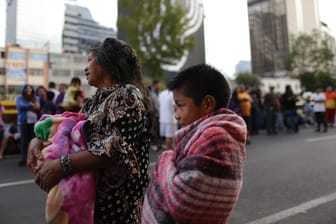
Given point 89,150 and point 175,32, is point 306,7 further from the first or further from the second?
point 89,150

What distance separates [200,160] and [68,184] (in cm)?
56

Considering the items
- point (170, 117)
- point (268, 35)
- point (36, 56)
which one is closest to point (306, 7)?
point (268, 35)

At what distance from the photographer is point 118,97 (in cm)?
127

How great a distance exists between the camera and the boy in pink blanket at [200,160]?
0.89 metres

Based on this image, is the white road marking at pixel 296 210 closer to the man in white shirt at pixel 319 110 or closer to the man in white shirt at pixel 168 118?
the man in white shirt at pixel 168 118

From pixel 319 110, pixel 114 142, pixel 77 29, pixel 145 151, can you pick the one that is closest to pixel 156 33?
pixel 319 110

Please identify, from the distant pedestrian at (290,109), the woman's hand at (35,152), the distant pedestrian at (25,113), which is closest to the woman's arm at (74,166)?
the woman's hand at (35,152)

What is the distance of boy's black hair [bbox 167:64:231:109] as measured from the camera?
3.46 ft

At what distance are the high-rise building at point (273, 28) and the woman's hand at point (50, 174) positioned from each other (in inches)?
3334

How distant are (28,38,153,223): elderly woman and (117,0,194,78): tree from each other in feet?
47.3

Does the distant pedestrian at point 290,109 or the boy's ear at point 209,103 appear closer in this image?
the boy's ear at point 209,103

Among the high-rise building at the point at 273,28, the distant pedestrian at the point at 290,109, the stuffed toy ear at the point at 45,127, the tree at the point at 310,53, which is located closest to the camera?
the stuffed toy ear at the point at 45,127

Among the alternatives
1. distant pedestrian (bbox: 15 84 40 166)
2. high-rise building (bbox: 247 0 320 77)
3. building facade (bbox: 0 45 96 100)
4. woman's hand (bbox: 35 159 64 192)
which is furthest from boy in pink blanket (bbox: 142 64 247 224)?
high-rise building (bbox: 247 0 320 77)

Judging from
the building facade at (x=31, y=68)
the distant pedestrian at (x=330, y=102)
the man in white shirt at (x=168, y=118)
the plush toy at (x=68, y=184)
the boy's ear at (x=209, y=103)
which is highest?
the building facade at (x=31, y=68)
